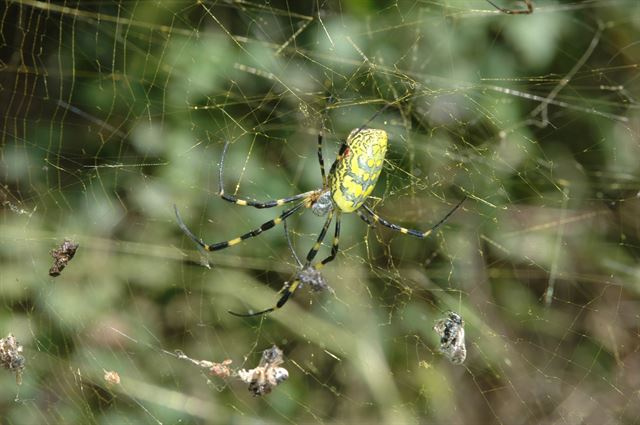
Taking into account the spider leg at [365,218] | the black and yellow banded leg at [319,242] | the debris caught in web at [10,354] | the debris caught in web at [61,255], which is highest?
the debris caught in web at [61,255]

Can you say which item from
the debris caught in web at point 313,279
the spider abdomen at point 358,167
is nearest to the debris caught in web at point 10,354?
the debris caught in web at point 313,279

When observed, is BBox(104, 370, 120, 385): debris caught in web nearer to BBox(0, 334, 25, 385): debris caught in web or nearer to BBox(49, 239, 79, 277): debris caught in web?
BBox(0, 334, 25, 385): debris caught in web

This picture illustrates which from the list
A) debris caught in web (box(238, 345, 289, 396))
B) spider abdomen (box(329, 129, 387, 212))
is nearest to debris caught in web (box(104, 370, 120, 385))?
debris caught in web (box(238, 345, 289, 396))

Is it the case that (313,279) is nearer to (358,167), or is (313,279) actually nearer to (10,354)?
(358,167)

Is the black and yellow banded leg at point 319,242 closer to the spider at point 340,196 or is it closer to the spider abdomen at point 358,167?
the spider at point 340,196

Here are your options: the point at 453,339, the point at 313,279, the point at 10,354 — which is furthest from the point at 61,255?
the point at 453,339

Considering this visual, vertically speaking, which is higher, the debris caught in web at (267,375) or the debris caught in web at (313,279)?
the debris caught in web at (313,279)

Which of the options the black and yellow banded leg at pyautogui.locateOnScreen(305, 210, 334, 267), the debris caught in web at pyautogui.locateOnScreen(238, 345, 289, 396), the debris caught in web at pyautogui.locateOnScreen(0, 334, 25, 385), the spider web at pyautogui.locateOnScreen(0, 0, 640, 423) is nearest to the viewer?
the debris caught in web at pyautogui.locateOnScreen(238, 345, 289, 396)
